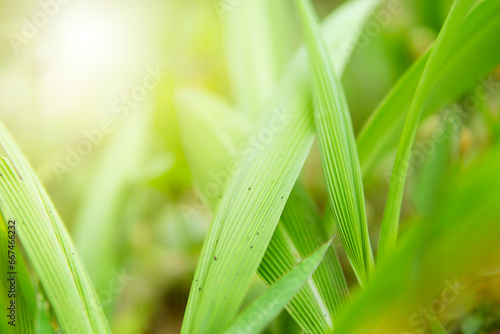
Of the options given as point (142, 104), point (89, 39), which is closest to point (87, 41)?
point (89, 39)

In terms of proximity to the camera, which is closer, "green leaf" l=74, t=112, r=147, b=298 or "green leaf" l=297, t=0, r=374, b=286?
"green leaf" l=297, t=0, r=374, b=286

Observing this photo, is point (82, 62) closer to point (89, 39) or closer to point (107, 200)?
point (89, 39)

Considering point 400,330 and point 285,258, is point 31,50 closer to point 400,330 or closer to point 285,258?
point 285,258

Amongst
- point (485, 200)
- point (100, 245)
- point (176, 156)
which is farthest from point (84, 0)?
point (485, 200)

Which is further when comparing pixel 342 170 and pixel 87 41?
pixel 87 41

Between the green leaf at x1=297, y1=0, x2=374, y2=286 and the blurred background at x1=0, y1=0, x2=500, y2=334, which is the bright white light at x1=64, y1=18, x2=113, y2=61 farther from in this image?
the green leaf at x1=297, y1=0, x2=374, y2=286

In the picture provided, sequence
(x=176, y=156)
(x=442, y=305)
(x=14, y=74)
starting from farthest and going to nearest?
(x=14, y=74) < (x=176, y=156) < (x=442, y=305)

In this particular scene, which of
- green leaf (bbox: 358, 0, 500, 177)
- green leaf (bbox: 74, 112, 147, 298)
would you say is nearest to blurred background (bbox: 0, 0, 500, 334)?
green leaf (bbox: 74, 112, 147, 298)
